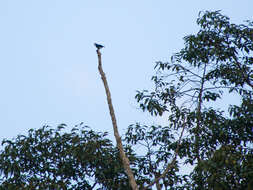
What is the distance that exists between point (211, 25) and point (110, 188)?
6198mm

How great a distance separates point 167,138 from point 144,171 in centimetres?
139

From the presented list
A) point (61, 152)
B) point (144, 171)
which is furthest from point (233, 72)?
point (61, 152)

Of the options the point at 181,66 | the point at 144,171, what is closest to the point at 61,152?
the point at 144,171

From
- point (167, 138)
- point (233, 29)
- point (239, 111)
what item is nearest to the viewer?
point (239, 111)

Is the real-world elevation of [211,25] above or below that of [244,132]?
above

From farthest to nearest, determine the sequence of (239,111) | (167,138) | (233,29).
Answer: (167,138) → (233,29) → (239,111)

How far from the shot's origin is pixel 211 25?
12.6 m

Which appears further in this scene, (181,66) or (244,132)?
(181,66)

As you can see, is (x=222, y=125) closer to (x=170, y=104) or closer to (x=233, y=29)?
(x=170, y=104)

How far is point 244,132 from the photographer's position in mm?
11703

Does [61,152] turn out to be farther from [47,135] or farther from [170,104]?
[170,104]

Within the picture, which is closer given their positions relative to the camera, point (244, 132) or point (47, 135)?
point (244, 132)

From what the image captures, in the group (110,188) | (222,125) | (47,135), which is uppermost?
(47,135)

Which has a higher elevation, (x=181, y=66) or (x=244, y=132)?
→ (x=181, y=66)
